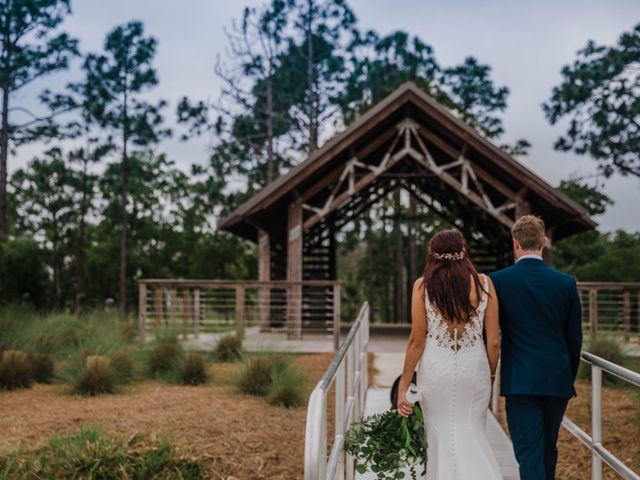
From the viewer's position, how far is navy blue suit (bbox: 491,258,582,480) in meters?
3.72

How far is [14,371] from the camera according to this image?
31.1 feet

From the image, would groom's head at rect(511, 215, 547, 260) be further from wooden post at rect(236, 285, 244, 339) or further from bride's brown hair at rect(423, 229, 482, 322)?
wooden post at rect(236, 285, 244, 339)

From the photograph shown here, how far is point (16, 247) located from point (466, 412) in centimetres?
2219

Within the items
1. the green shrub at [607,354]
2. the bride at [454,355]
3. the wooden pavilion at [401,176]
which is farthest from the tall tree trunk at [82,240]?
the bride at [454,355]

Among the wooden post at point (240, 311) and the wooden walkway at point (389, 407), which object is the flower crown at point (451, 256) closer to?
the wooden walkway at point (389, 407)

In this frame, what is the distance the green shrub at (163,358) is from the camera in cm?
1044

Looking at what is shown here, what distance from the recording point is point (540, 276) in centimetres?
378

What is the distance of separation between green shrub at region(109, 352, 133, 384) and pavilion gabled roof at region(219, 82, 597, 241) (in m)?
4.39

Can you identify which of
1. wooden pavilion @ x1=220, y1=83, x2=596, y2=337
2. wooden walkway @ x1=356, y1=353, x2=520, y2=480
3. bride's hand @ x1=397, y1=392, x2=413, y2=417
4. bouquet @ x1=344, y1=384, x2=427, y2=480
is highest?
wooden pavilion @ x1=220, y1=83, x2=596, y2=337

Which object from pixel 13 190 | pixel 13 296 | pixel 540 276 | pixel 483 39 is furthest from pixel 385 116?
pixel 13 190

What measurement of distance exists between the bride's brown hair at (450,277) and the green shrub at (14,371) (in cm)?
736

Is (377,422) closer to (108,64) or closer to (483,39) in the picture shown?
(108,64)

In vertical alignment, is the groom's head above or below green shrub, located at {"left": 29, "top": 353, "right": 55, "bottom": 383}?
above

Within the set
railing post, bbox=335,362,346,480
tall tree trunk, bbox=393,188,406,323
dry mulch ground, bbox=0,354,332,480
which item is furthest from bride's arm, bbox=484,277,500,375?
tall tree trunk, bbox=393,188,406,323
